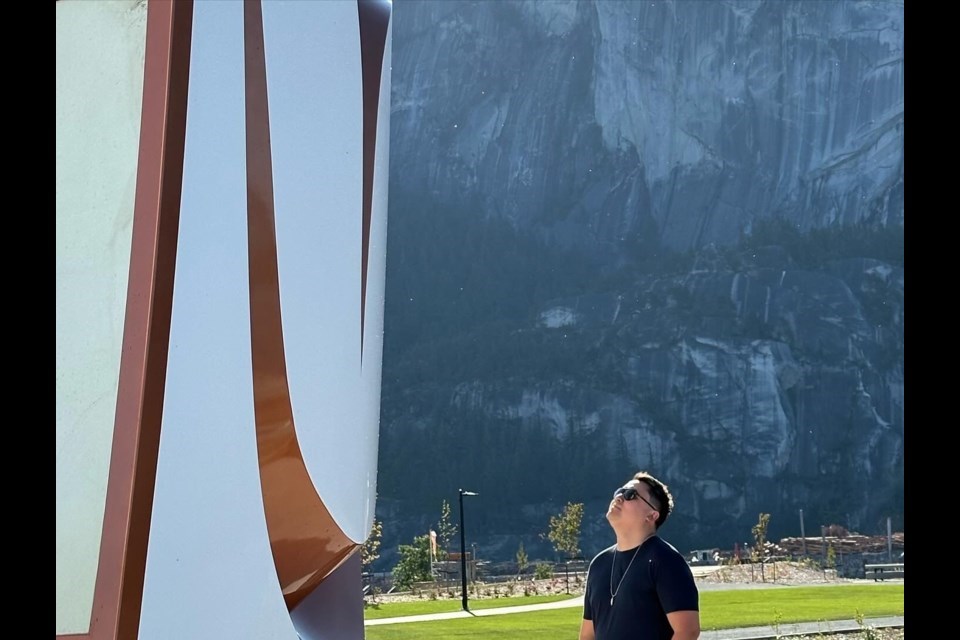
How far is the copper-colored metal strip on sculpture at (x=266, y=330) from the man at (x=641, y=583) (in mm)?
819

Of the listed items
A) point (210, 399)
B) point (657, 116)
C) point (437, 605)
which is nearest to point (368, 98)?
point (210, 399)

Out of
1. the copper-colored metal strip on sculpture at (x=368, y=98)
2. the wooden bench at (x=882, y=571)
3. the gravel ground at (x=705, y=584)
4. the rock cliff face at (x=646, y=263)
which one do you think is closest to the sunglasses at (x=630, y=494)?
the copper-colored metal strip on sculpture at (x=368, y=98)

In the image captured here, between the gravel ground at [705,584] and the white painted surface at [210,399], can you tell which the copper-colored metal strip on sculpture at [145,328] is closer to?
the white painted surface at [210,399]

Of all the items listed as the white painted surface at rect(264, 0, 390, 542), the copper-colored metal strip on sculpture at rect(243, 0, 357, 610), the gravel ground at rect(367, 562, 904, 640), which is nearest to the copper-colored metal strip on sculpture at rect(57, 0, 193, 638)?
the copper-colored metal strip on sculpture at rect(243, 0, 357, 610)

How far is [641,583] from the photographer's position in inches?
113

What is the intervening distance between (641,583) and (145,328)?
1.39 m

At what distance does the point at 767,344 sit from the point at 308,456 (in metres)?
65.3

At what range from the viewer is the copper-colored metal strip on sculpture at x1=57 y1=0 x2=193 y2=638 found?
7.10ft

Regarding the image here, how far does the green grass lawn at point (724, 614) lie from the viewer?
13109 mm

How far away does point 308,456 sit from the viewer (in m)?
2.93

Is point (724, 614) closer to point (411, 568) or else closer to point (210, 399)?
point (411, 568)

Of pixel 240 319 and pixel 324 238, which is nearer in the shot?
pixel 240 319

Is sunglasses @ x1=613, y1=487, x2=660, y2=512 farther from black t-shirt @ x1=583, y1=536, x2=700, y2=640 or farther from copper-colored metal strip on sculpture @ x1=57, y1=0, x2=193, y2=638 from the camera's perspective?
copper-colored metal strip on sculpture @ x1=57, y1=0, x2=193, y2=638
